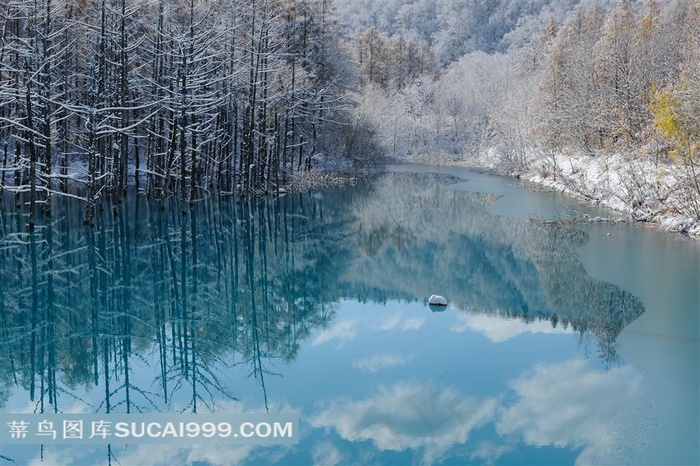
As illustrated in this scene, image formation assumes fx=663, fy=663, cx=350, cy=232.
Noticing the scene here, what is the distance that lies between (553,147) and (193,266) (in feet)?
76.3

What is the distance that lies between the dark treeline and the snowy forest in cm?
12

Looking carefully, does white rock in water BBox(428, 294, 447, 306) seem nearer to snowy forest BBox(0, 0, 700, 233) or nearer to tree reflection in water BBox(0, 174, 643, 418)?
tree reflection in water BBox(0, 174, 643, 418)

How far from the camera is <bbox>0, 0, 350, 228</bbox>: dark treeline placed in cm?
2117

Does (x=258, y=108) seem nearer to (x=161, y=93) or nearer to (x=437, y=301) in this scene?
(x=161, y=93)

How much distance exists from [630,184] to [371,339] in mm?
14904

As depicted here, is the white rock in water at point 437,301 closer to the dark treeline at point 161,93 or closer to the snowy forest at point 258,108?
the snowy forest at point 258,108

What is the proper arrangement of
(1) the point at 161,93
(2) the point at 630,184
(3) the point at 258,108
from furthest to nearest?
(3) the point at 258,108 → (1) the point at 161,93 → (2) the point at 630,184

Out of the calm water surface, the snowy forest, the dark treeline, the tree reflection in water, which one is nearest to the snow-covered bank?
the snowy forest

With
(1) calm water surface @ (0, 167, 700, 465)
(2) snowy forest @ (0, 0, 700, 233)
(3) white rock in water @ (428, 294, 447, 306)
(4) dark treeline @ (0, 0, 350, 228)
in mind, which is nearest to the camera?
(1) calm water surface @ (0, 167, 700, 465)

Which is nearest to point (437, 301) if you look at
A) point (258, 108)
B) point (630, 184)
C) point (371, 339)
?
point (371, 339)

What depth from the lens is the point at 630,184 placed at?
72.5ft

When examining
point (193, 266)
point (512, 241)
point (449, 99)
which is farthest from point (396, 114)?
point (193, 266)

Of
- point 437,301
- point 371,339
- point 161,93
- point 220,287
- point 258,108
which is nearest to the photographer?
point 371,339

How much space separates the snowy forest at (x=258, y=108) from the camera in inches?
795
